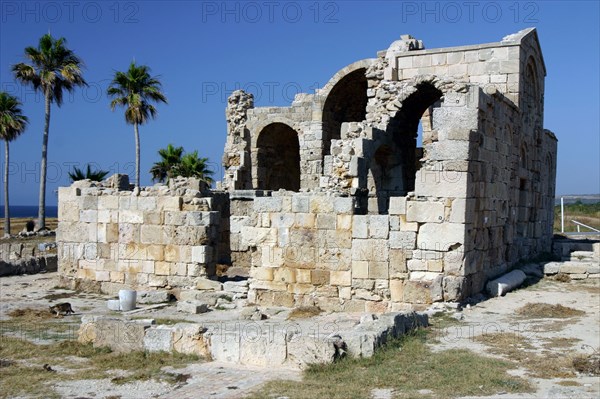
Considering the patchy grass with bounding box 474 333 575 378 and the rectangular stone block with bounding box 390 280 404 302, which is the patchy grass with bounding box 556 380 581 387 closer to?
the patchy grass with bounding box 474 333 575 378

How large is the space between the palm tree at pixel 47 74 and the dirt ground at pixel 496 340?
55.8 ft

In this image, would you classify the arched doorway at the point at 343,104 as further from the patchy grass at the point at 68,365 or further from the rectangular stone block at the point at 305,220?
the patchy grass at the point at 68,365

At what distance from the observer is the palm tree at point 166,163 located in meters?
32.7

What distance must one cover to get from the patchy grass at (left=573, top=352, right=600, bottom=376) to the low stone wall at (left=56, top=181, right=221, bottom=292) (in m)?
8.22

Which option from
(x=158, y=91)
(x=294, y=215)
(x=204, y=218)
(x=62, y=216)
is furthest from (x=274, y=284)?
(x=158, y=91)

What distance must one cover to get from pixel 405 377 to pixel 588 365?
2.13m

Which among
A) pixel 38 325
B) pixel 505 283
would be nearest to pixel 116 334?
pixel 38 325

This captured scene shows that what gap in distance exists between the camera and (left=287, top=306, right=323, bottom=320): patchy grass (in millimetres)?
11364

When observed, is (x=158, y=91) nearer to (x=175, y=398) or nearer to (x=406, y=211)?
(x=406, y=211)

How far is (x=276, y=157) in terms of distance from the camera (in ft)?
81.8

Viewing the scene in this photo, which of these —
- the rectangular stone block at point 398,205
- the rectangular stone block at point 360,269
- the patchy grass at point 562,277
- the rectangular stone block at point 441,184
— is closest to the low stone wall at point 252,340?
the rectangular stone block at point 360,269

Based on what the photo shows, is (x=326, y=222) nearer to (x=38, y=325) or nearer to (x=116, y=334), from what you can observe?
(x=116, y=334)

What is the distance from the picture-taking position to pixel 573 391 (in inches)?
251

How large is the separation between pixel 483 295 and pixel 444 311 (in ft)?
5.54
